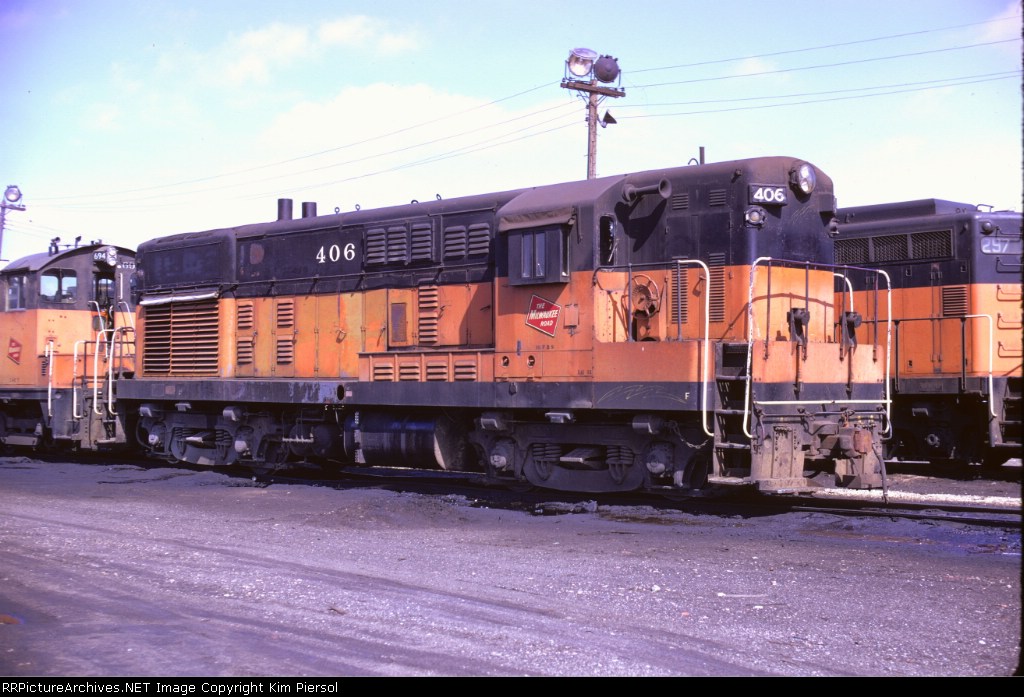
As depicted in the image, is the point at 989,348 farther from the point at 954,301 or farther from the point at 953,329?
the point at 954,301

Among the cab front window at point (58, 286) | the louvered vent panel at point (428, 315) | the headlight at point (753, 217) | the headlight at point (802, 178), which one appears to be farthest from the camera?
the cab front window at point (58, 286)

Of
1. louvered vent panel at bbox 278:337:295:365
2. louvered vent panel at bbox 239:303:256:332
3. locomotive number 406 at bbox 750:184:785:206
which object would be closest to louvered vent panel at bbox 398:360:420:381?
louvered vent panel at bbox 278:337:295:365

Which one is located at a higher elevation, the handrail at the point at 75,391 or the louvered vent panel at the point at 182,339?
the louvered vent panel at the point at 182,339

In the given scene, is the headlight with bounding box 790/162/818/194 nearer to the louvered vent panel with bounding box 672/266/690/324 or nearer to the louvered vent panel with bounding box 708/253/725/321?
the louvered vent panel with bounding box 708/253/725/321

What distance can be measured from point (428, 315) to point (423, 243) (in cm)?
99

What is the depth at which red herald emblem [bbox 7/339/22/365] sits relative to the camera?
19.6 metres

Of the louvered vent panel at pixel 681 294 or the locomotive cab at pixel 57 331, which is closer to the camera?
the louvered vent panel at pixel 681 294

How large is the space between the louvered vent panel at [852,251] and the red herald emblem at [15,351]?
1563cm

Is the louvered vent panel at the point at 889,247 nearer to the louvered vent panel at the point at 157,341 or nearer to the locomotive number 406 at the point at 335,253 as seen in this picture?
the locomotive number 406 at the point at 335,253

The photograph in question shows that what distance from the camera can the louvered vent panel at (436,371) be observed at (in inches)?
497

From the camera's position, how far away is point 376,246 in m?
13.9

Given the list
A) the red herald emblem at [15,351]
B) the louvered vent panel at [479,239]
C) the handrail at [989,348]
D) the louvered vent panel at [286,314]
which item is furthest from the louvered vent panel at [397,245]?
the red herald emblem at [15,351]

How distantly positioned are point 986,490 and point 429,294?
26.5ft
